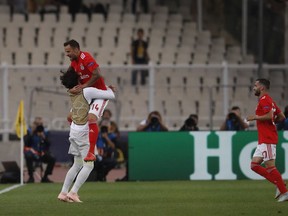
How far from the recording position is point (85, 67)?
19438 mm

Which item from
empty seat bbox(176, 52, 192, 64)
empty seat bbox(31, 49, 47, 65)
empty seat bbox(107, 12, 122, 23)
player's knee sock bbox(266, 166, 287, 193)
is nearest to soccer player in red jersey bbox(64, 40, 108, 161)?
player's knee sock bbox(266, 166, 287, 193)

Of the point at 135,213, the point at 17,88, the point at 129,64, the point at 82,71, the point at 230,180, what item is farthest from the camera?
the point at 129,64

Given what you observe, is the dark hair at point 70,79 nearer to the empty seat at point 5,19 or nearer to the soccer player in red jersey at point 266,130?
the soccer player in red jersey at point 266,130

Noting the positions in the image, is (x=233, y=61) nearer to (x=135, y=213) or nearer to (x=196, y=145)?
(x=196, y=145)

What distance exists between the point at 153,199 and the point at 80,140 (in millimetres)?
1541

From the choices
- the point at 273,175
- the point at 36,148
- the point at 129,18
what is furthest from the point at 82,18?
the point at 273,175

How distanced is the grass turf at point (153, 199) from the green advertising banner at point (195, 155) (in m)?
1.05

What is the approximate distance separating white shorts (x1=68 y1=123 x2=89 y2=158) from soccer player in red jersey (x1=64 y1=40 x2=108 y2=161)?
0.25 ft

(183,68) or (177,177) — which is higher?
(183,68)

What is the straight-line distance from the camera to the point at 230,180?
25859 mm

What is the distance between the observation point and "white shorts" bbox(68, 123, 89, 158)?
19266mm

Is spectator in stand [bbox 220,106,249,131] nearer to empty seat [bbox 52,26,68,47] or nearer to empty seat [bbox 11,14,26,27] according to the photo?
empty seat [bbox 52,26,68,47]

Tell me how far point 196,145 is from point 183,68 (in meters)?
5.56

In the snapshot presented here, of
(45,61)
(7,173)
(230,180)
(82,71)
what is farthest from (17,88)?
(82,71)
